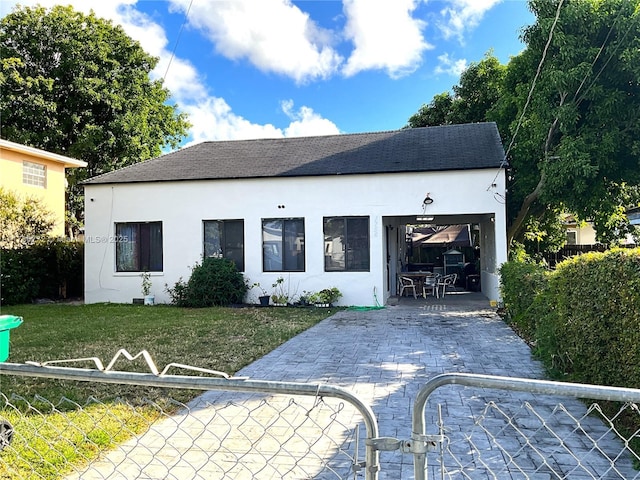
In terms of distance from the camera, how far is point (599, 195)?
12.7 m

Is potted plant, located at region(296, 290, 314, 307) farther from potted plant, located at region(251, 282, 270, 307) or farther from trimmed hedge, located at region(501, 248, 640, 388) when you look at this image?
trimmed hedge, located at region(501, 248, 640, 388)

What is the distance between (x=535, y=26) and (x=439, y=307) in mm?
7867

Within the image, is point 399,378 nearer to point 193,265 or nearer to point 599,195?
point 599,195

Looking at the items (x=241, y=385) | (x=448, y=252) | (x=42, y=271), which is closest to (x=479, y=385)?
(x=241, y=385)

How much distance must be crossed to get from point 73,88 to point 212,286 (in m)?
17.3

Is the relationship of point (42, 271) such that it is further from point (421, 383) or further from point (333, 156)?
point (421, 383)

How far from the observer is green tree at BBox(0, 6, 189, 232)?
79.9ft

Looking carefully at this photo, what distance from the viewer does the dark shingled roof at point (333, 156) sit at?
1444 cm

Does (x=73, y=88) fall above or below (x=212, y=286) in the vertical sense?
above

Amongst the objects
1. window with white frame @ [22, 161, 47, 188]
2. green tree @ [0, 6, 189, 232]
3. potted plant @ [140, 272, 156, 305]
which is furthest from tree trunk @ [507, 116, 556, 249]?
green tree @ [0, 6, 189, 232]

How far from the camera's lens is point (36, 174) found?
20172mm

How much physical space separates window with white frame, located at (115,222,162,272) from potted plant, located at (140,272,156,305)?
0.23 m

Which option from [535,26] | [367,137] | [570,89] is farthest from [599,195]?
[367,137]

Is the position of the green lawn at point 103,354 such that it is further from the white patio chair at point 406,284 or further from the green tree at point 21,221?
the white patio chair at point 406,284
